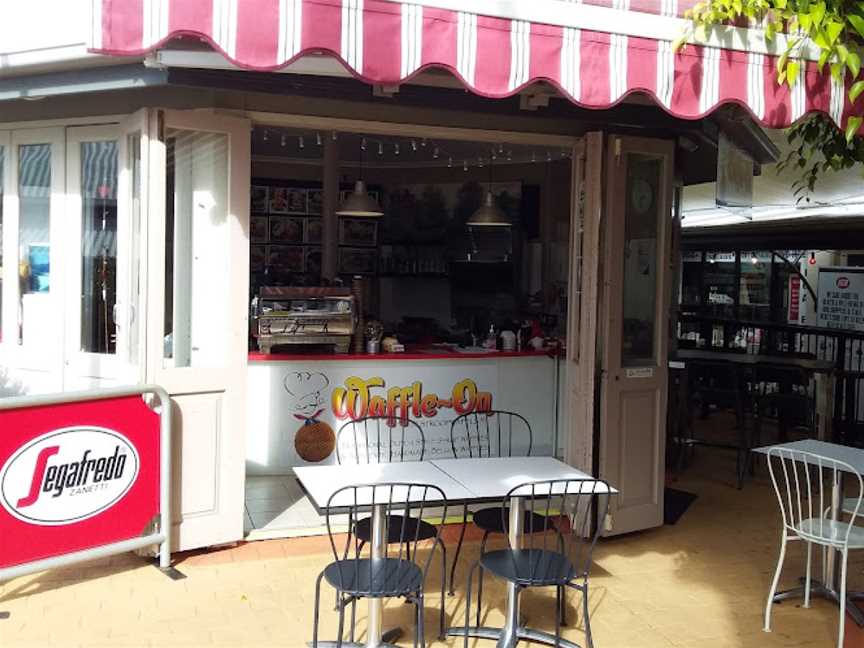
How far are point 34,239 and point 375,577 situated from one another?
3.62m

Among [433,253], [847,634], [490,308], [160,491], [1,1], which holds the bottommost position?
[847,634]

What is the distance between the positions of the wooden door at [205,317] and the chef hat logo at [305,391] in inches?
58.3

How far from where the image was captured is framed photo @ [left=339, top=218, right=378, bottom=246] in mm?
10898

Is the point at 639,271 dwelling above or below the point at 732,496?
above

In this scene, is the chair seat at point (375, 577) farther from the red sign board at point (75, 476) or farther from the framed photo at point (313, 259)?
the framed photo at point (313, 259)

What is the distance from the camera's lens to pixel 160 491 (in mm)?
4570

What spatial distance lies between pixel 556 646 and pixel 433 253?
25.6 feet

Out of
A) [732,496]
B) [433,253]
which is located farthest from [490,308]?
[732,496]

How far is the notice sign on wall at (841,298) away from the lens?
31.7 feet

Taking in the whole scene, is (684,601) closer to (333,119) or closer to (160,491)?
(160,491)

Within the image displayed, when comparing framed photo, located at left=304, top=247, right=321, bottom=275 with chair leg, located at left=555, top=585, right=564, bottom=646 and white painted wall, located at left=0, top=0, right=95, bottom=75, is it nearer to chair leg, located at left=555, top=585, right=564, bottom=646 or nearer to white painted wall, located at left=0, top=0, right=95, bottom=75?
white painted wall, located at left=0, top=0, right=95, bottom=75

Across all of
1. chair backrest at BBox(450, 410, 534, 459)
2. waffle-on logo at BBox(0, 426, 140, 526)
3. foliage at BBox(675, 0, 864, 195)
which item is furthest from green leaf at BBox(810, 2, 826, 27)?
chair backrest at BBox(450, 410, 534, 459)

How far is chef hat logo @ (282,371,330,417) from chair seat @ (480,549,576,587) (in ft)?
9.74

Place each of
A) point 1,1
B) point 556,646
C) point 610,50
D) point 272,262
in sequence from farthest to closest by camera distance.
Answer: point 272,262
point 1,1
point 556,646
point 610,50
